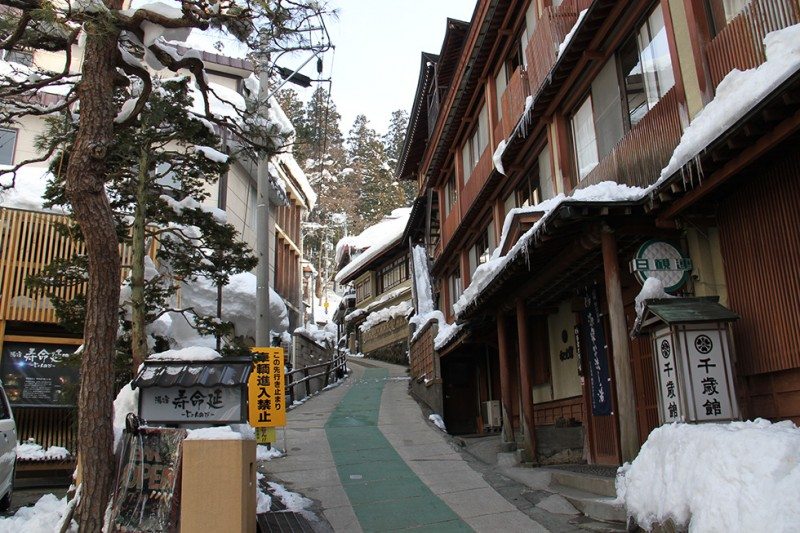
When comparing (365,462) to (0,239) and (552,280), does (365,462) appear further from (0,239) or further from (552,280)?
(0,239)

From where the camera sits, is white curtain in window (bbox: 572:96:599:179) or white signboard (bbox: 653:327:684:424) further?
white curtain in window (bbox: 572:96:599:179)

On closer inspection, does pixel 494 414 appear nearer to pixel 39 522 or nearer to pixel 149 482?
pixel 149 482

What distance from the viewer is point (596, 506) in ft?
25.6

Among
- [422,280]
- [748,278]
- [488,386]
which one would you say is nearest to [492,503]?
[748,278]

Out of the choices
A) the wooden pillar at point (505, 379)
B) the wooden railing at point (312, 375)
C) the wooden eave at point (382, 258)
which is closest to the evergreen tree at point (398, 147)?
the wooden eave at point (382, 258)

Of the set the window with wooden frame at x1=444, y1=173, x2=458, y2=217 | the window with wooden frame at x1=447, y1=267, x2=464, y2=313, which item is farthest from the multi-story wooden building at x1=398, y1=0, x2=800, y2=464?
the window with wooden frame at x1=444, y1=173, x2=458, y2=217

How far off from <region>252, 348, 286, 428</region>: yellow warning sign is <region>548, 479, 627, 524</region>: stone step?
5.92 metres

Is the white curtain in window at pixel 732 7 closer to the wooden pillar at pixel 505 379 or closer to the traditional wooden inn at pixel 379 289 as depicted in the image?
the wooden pillar at pixel 505 379

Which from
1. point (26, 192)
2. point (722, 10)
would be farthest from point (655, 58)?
point (26, 192)

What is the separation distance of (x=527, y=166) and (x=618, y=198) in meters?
7.29

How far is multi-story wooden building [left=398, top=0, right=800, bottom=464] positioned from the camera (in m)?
6.57

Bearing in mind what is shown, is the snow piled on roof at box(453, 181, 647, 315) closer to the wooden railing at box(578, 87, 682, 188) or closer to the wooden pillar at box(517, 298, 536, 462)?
the wooden railing at box(578, 87, 682, 188)

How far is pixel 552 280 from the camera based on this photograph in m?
11.4

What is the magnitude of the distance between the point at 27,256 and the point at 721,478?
16379 millimetres
